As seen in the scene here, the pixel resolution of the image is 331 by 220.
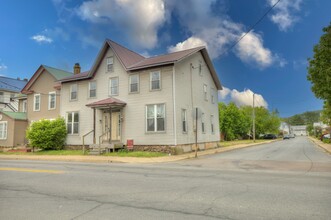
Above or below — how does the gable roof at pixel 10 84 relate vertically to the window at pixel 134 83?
above

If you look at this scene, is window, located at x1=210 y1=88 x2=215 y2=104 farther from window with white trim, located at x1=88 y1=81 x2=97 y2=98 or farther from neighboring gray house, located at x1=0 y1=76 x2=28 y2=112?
neighboring gray house, located at x1=0 y1=76 x2=28 y2=112

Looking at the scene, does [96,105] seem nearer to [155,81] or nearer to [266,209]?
[155,81]

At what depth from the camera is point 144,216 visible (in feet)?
15.9

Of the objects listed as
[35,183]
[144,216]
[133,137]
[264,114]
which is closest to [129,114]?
[133,137]

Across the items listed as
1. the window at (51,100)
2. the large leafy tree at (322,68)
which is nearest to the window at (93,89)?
the window at (51,100)

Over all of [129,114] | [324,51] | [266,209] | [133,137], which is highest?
[324,51]

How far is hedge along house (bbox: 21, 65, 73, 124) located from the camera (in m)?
28.2

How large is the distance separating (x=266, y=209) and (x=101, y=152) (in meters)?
16.9

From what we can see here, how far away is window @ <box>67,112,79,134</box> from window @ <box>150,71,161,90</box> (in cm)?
861

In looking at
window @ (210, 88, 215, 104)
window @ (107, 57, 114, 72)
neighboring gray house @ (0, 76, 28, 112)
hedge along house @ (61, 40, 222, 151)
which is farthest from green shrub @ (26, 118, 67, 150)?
neighboring gray house @ (0, 76, 28, 112)

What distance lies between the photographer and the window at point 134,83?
855 inches

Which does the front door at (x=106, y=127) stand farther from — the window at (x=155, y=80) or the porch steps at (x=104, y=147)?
the window at (x=155, y=80)

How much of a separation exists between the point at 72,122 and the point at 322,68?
21.8 metres

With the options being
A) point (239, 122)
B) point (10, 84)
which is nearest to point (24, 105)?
point (10, 84)
